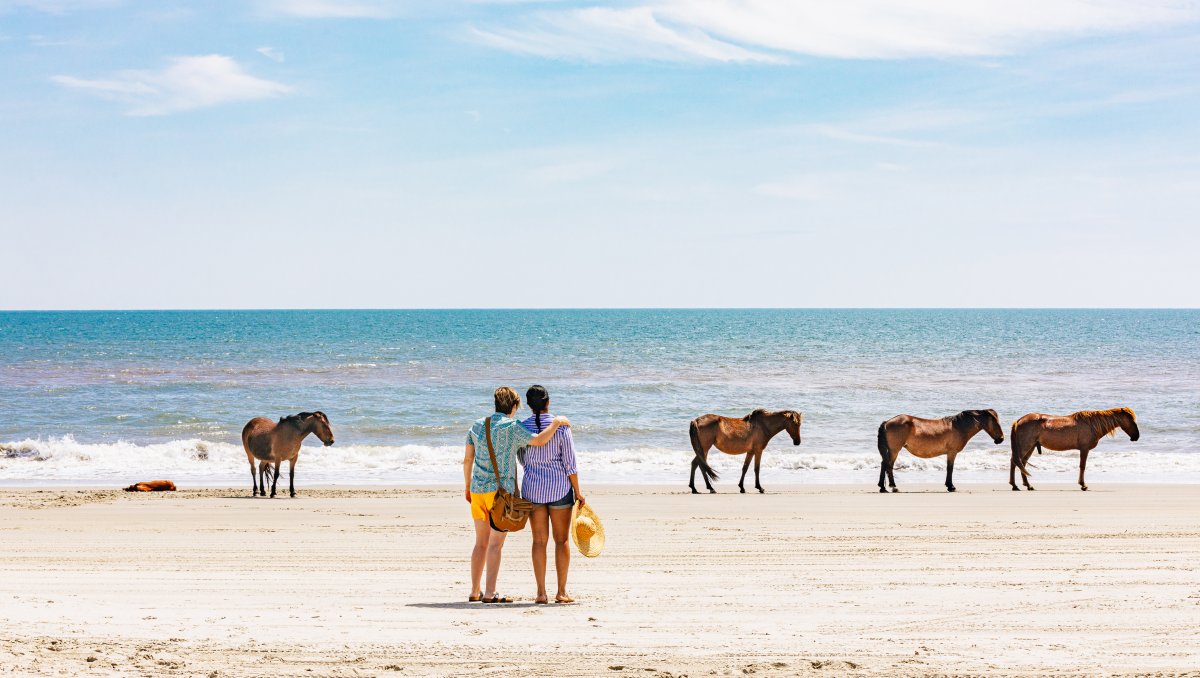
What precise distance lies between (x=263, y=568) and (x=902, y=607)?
581 centimetres

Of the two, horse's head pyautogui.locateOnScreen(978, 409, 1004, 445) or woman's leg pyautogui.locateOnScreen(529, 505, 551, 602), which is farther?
horse's head pyautogui.locateOnScreen(978, 409, 1004, 445)

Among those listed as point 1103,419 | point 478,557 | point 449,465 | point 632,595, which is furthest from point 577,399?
point 478,557

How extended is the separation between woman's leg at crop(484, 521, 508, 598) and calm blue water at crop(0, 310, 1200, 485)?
11.0 meters

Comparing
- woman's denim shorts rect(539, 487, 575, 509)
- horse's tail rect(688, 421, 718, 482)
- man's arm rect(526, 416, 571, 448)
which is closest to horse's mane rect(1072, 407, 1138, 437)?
horse's tail rect(688, 421, 718, 482)

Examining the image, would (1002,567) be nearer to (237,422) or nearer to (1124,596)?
(1124,596)

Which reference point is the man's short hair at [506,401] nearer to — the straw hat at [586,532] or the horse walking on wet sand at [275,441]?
the straw hat at [586,532]

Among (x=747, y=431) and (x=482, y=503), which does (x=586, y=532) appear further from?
(x=747, y=431)

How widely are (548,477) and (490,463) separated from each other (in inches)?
18.0

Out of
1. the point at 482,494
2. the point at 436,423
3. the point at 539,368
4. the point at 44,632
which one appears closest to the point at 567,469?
the point at 482,494

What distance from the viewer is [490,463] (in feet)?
24.8

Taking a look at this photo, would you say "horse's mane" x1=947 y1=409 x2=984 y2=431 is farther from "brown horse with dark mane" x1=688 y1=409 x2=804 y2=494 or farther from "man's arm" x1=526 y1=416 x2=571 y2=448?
"man's arm" x1=526 y1=416 x2=571 y2=448

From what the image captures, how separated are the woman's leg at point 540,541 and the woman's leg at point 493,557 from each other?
Answer: 270 mm

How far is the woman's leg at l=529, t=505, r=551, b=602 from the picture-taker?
24.9ft

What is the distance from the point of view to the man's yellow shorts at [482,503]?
757 centimetres
